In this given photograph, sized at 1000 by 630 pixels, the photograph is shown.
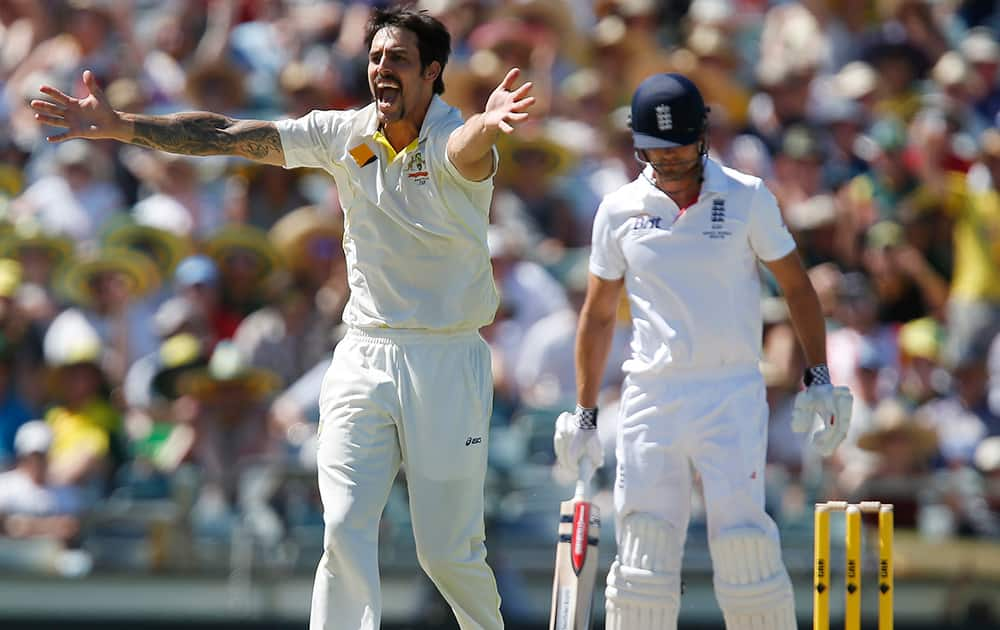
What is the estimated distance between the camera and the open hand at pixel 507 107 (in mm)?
5315

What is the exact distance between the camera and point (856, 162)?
1092cm

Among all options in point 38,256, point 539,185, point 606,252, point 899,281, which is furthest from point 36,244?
point 606,252

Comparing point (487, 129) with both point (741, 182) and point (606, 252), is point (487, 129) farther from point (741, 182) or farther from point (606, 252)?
point (741, 182)

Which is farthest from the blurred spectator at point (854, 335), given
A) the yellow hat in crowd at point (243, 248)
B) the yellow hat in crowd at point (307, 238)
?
the yellow hat in crowd at point (243, 248)

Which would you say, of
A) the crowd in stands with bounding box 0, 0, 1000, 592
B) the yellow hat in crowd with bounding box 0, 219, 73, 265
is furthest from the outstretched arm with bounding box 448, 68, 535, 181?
the yellow hat in crowd with bounding box 0, 219, 73, 265

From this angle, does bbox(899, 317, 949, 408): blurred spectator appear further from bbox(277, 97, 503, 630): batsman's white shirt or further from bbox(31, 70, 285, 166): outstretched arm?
bbox(31, 70, 285, 166): outstretched arm

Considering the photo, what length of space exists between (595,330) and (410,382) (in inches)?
35.2

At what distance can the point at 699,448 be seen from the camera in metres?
6.25

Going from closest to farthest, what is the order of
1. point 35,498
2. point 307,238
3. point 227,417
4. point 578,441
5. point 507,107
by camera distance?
point 507,107 < point 578,441 < point 35,498 < point 227,417 < point 307,238

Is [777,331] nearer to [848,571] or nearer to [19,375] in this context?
[848,571]

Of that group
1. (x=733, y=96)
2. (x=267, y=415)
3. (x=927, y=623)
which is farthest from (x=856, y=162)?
(x=267, y=415)

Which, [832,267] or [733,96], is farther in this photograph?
[733,96]

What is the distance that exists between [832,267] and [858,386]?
833 mm

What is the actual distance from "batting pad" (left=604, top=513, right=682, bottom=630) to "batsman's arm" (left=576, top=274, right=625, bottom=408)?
1.93 ft
